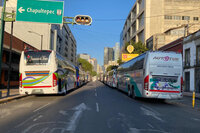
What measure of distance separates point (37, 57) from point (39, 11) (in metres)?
3.66

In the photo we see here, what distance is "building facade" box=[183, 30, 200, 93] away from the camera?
2562 centimetres

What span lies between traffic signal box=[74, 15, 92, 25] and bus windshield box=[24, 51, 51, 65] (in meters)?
3.26

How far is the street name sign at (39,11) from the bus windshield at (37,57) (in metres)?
2.52

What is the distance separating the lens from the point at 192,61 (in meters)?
26.9

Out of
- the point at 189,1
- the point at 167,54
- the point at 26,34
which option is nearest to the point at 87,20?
the point at 167,54

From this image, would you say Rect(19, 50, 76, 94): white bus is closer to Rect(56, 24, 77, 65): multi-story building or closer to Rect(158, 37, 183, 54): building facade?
Rect(158, 37, 183, 54): building facade

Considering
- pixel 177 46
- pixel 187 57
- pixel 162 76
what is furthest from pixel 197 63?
pixel 162 76

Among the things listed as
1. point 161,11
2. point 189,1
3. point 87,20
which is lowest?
point 87,20

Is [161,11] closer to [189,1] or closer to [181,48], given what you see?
[189,1]

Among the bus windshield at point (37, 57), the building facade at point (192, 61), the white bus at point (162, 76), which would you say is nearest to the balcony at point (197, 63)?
the building facade at point (192, 61)

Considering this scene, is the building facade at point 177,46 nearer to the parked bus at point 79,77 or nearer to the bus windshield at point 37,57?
the parked bus at point 79,77

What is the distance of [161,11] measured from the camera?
46.0 meters

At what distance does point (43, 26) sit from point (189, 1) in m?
39.5

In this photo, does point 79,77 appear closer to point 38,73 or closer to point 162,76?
point 38,73
